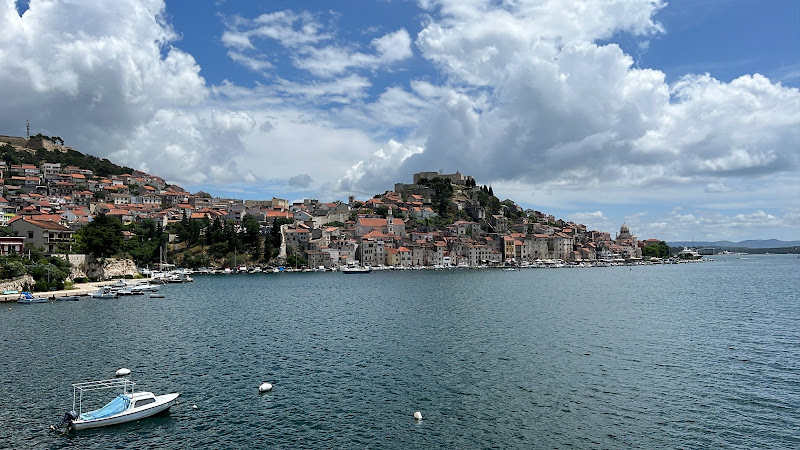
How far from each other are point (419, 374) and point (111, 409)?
41.4 feet

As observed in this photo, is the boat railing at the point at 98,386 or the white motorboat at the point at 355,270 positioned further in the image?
the white motorboat at the point at 355,270

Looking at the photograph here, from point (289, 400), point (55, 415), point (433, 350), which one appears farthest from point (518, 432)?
point (55, 415)

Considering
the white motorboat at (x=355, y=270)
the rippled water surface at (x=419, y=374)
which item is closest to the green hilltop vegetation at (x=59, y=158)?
the white motorboat at (x=355, y=270)

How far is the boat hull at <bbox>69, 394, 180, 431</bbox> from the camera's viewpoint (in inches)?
694

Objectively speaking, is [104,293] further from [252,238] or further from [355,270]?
[252,238]

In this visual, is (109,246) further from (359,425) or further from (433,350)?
(359,425)

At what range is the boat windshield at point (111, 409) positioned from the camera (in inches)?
710

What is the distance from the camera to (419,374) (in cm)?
2450

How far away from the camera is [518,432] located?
57.1 ft

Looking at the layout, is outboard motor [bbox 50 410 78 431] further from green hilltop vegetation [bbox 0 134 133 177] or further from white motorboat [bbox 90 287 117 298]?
green hilltop vegetation [bbox 0 134 133 177]

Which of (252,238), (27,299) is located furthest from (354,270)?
(27,299)

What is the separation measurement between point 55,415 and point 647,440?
66.2 feet

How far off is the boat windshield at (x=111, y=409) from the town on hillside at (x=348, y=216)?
8845 centimetres

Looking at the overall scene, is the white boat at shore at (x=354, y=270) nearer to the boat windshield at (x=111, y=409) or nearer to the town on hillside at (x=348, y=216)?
the town on hillside at (x=348, y=216)
